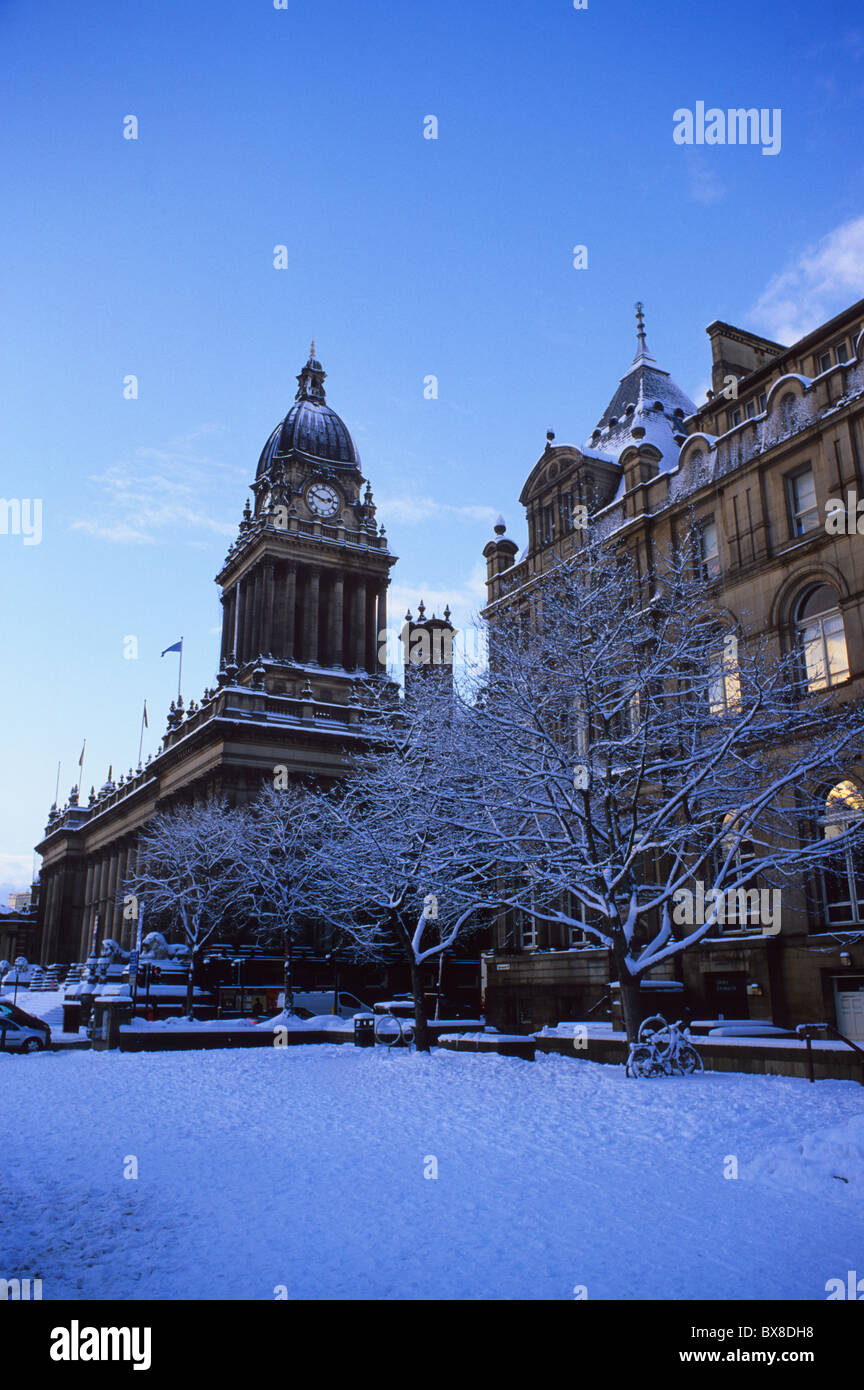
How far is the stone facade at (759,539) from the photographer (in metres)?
27.3

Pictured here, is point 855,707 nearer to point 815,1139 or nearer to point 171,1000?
point 815,1139

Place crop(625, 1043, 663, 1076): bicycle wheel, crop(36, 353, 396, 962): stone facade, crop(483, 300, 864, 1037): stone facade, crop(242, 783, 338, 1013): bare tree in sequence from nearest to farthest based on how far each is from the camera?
crop(625, 1043, 663, 1076): bicycle wheel
crop(483, 300, 864, 1037): stone facade
crop(242, 783, 338, 1013): bare tree
crop(36, 353, 396, 962): stone facade

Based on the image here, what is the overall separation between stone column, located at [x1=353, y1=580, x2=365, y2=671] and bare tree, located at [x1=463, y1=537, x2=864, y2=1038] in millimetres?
58171

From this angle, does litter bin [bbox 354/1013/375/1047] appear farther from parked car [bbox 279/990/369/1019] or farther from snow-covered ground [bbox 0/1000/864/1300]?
parked car [bbox 279/990/369/1019]

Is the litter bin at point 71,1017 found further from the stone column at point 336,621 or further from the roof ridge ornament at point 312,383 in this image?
the roof ridge ornament at point 312,383

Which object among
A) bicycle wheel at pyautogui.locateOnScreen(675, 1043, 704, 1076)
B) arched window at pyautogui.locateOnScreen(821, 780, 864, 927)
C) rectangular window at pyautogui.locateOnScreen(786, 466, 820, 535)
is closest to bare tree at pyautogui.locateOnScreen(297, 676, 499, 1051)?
bicycle wheel at pyautogui.locateOnScreen(675, 1043, 704, 1076)

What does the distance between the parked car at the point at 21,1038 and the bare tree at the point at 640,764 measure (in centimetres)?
1634

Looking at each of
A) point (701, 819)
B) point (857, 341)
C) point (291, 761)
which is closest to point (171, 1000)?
point (291, 761)

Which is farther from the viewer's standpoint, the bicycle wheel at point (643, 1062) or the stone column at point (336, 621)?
the stone column at point (336, 621)

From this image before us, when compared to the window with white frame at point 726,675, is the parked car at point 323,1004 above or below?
below

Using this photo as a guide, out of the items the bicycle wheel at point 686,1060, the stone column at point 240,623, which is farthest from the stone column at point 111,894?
the bicycle wheel at point 686,1060

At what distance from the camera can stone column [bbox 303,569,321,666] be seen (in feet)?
276

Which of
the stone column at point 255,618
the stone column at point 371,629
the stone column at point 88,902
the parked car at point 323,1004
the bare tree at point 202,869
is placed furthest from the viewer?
the stone column at point 88,902
